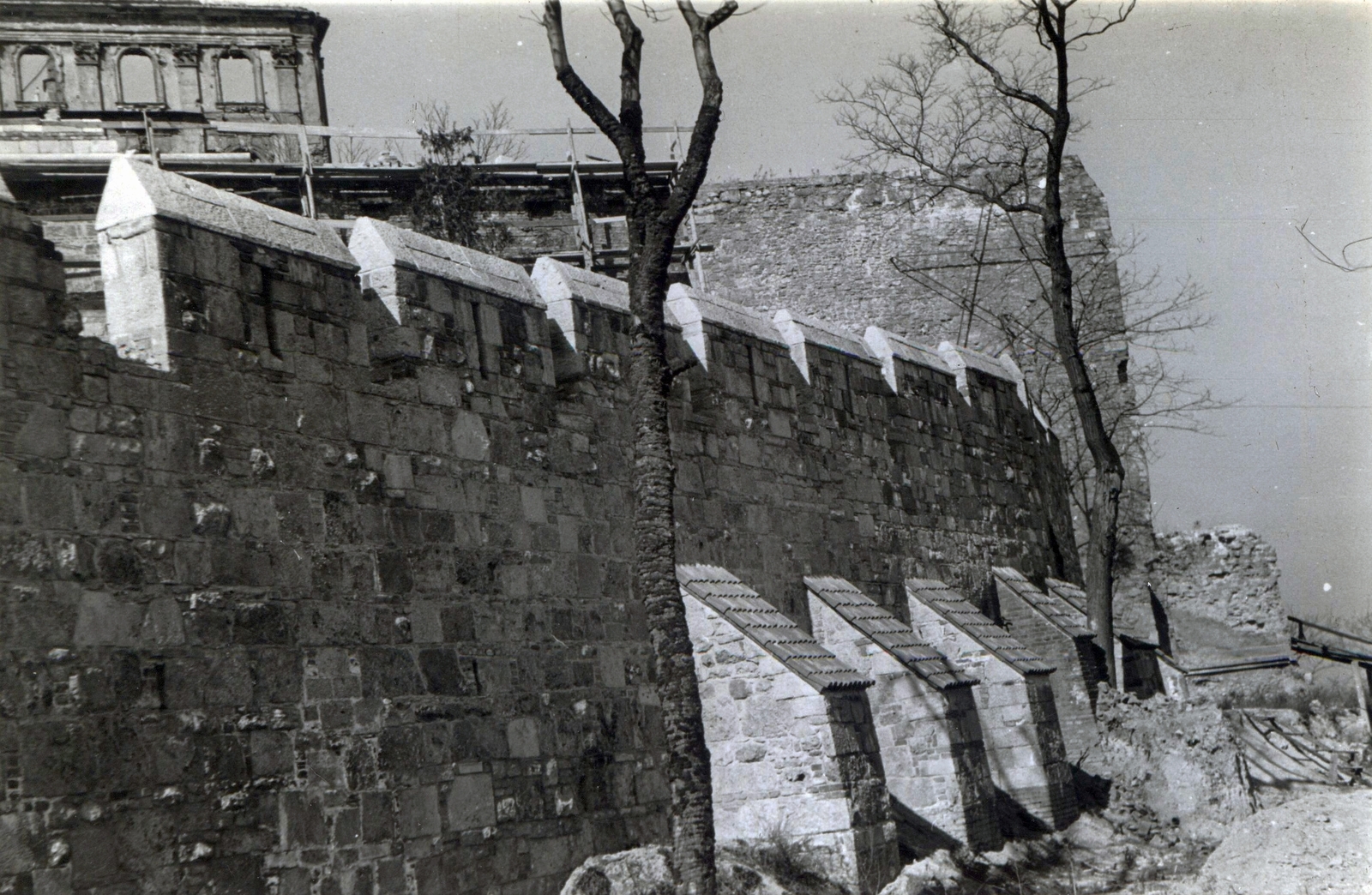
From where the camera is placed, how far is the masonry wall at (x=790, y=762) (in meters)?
9.03

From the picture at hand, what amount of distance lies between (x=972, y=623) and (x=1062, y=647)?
1.64 metres

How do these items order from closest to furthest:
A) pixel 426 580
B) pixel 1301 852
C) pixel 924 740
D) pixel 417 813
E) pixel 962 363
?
1. pixel 417 813
2. pixel 426 580
3. pixel 1301 852
4. pixel 924 740
5. pixel 962 363

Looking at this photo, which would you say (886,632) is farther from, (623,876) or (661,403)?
(661,403)

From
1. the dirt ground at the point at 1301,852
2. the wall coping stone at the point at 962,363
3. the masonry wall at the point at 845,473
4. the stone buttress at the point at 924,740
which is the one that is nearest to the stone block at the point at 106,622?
the masonry wall at the point at 845,473

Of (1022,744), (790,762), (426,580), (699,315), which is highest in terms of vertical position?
(699,315)

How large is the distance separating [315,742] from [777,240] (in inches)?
673

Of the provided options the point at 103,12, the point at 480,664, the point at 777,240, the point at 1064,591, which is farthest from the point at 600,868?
the point at 103,12

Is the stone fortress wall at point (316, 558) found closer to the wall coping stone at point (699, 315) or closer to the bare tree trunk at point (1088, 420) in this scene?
the wall coping stone at point (699, 315)

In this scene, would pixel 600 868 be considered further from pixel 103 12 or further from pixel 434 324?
pixel 103 12

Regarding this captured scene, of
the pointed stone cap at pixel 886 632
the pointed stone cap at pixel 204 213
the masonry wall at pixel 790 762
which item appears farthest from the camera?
the pointed stone cap at pixel 886 632

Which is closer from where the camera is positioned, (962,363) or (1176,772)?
(1176,772)

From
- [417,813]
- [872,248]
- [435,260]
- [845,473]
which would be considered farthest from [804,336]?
[872,248]

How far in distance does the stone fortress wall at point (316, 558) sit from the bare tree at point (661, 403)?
1090 mm

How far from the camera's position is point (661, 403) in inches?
307
